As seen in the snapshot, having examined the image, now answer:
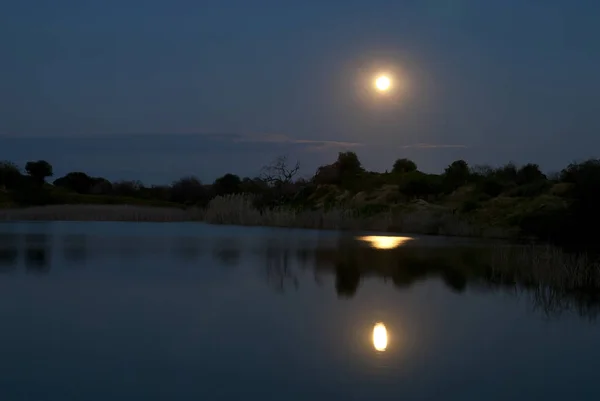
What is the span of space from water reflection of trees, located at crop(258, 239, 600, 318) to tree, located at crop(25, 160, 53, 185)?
134ft

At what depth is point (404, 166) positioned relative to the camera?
55125mm

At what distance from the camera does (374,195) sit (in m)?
42.0

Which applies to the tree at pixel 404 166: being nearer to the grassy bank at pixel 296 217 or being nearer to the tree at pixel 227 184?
the tree at pixel 227 184

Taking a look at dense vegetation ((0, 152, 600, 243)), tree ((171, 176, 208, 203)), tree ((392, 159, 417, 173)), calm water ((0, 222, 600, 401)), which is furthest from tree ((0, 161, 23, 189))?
calm water ((0, 222, 600, 401))

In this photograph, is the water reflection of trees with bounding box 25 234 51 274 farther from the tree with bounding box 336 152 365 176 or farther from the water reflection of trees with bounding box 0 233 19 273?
the tree with bounding box 336 152 365 176

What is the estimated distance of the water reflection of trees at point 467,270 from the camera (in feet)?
36.7

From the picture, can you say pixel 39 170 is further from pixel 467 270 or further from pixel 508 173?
pixel 467 270

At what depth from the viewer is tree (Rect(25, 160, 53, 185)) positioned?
181 ft

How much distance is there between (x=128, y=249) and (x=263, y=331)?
10256 mm

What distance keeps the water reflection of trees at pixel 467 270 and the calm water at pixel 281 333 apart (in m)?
0.08

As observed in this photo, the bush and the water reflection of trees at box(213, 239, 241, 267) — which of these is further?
the bush

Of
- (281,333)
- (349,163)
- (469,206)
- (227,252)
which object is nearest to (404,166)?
(349,163)

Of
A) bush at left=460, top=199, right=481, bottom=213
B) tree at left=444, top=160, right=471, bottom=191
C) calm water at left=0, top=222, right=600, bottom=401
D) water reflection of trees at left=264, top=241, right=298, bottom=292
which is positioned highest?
tree at left=444, top=160, right=471, bottom=191

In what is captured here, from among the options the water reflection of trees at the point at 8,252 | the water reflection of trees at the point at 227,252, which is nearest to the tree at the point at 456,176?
the water reflection of trees at the point at 227,252
